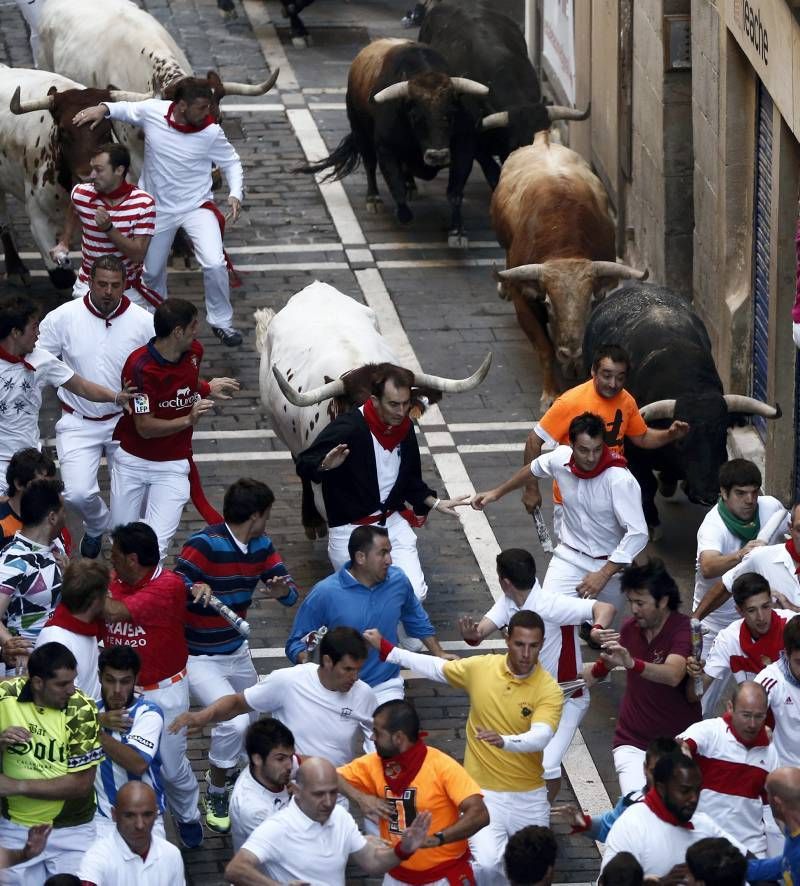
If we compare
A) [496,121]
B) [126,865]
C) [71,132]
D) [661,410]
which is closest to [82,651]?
[126,865]

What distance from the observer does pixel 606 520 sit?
11.1 metres

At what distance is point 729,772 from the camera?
8859 mm

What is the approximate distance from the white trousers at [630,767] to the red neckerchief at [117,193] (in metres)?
6.06

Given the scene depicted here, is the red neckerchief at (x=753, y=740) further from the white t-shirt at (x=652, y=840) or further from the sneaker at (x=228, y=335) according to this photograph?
the sneaker at (x=228, y=335)

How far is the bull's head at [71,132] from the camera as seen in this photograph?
1636 cm

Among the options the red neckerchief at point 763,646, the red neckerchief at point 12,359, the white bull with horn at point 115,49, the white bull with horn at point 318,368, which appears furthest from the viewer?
the white bull with horn at point 115,49

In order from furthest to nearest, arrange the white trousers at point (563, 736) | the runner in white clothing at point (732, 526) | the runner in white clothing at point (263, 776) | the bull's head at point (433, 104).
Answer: the bull's head at point (433, 104)
the runner in white clothing at point (732, 526)
the white trousers at point (563, 736)
the runner in white clothing at point (263, 776)

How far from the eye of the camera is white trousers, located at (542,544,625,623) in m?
11.2

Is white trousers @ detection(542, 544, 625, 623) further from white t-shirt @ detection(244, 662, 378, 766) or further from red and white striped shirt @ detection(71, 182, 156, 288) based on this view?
red and white striped shirt @ detection(71, 182, 156, 288)

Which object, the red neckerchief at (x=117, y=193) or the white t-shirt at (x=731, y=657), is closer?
the white t-shirt at (x=731, y=657)

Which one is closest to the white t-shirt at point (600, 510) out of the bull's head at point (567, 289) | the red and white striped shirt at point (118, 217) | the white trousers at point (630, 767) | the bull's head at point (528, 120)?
the white trousers at point (630, 767)

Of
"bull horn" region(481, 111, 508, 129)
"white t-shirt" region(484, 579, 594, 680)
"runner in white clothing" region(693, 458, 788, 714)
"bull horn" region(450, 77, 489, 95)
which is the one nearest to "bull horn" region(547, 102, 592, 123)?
"bull horn" region(481, 111, 508, 129)

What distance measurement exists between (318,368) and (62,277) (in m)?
4.88

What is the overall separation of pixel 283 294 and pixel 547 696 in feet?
29.7
